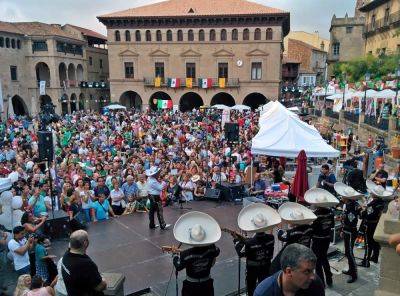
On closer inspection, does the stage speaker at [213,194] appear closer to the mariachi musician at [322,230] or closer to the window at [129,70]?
the mariachi musician at [322,230]

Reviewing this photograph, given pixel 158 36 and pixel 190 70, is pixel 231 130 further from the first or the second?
pixel 158 36

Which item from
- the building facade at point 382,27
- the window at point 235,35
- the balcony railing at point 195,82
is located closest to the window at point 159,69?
the balcony railing at point 195,82

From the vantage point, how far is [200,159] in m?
15.6

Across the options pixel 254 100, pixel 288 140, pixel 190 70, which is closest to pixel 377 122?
pixel 288 140

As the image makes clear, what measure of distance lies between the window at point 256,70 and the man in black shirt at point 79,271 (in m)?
40.4

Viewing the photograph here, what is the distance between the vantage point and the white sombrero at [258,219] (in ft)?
17.2

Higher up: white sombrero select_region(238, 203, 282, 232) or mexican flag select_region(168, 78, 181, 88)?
mexican flag select_region(168, 78, 181, 88)

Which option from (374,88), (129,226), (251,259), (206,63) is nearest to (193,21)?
(206,63)

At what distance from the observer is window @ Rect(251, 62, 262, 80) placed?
42.4 meters

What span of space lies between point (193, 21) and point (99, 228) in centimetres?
3729

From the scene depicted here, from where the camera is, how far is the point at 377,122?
21.2 m

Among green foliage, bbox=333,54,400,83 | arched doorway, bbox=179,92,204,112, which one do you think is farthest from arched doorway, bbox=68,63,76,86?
green foliage, bbox=333,54,400,83

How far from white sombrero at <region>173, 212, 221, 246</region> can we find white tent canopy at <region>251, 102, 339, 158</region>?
5700mm

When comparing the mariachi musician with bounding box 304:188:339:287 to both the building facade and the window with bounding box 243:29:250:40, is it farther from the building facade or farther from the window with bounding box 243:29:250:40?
the window with bounding box 243:29:250:40
